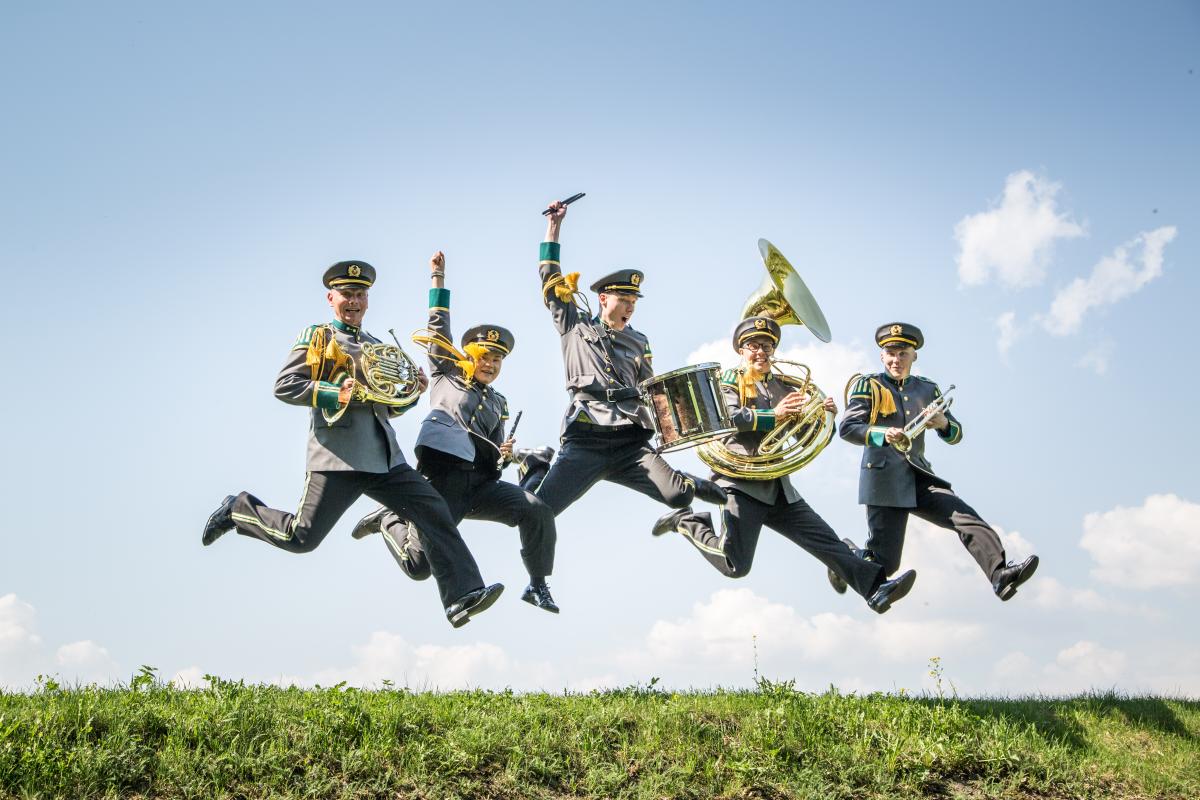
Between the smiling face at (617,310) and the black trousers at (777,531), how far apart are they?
5.52 feet

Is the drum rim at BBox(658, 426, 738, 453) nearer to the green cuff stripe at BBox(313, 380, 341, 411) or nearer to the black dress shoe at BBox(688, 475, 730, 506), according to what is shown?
the black dress shoe at BBox(688, 475, 730, 506)

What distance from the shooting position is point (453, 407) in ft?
31.2

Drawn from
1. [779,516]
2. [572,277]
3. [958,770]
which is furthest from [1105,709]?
[572,277]

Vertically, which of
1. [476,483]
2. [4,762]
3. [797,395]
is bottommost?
[4,762]

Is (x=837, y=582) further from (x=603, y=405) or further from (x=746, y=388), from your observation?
(x=603, y=405)

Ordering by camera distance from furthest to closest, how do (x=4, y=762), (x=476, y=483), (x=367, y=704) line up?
(x=476, y=483) → (x=367, y=704) → (x=4, y=762)

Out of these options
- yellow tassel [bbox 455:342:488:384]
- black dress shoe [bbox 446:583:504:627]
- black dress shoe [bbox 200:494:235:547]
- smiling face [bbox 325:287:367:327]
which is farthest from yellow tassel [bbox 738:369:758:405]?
black dress shoe [bbox 200:494:235:547]

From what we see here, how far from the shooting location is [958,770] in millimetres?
8078

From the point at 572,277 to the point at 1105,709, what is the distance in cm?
553

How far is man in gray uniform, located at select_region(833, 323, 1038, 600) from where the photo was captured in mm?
9664

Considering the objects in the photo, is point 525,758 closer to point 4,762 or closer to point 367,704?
point 367,704

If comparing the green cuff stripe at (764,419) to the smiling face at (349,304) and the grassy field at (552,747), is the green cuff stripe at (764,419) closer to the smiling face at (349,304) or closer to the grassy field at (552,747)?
the grassy field at (552,747)

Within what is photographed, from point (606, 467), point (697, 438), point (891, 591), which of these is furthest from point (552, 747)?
point (891, 591)

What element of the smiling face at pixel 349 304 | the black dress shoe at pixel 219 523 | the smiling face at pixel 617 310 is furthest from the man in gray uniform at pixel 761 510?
the black dress shoe at pixel 219 523
